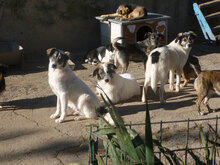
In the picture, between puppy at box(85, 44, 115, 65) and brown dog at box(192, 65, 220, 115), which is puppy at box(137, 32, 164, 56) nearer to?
puppy at box(85, 44, 115, 65)

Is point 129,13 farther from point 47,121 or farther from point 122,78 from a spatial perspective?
point 47,121

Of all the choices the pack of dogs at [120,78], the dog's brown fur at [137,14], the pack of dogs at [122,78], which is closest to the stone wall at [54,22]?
the dog's brown fur at [137,14]

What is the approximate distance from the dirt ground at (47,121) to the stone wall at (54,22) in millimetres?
1970

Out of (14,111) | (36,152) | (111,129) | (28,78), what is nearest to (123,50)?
(28,78)

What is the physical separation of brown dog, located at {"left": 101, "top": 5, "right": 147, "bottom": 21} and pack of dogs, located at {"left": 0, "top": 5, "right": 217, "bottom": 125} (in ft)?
5.79

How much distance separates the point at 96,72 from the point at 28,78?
2847 mm

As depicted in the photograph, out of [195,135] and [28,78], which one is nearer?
[195,135]

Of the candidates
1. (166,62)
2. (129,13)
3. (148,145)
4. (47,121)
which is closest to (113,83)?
(166,62)

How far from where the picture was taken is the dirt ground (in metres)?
4.97

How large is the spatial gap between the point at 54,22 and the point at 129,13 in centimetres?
252

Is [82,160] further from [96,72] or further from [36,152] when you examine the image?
[96,72]

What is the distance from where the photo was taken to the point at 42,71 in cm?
959

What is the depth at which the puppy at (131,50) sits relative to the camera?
866 centimetres

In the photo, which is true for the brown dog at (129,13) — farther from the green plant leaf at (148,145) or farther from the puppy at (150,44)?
the green plant leaf at (148,145)
